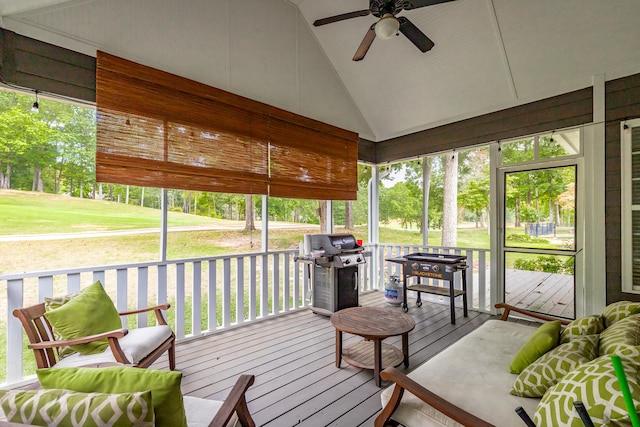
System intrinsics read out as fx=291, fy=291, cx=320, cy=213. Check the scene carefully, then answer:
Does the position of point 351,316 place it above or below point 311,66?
below

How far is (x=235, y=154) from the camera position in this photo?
11.2 ft

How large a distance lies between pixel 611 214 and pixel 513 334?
6.47 ft

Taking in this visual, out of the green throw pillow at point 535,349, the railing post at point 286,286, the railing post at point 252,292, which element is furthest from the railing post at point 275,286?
the green throw pillow at point 535,349

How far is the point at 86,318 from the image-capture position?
202cm

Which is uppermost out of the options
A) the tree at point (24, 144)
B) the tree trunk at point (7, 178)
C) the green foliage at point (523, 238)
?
the tree at point (24, 144)

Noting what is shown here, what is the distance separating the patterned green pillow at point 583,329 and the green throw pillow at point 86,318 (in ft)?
9.88

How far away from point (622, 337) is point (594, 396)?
23.8 inches

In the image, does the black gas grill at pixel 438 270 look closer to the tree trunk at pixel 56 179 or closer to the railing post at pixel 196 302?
the railing post at pixel 196 302

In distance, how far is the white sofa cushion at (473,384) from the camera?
138cm

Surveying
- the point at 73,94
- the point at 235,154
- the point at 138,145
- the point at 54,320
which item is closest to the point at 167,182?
the point at 138,145

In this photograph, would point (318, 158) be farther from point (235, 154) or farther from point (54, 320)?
point (54, 320)

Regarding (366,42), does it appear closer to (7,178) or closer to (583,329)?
(583,329)

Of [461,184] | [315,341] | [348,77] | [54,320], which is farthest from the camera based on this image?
[461,184]

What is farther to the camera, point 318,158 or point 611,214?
point 318,158
